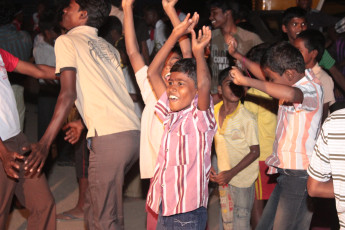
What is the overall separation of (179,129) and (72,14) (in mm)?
1492

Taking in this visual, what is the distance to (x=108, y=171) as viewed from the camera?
13.8 feet

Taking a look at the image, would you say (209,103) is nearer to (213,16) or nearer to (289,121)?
(289,121)

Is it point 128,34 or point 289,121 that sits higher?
point 128,34

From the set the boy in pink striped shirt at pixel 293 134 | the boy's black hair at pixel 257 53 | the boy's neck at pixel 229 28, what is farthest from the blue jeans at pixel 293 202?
the boy's neck at pixel 229 28

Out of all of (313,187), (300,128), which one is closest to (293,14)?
(300,128)

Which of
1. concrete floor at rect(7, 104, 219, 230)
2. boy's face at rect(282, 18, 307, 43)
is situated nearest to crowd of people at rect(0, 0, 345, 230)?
boy's face at rect(282, 18, 307, 43)

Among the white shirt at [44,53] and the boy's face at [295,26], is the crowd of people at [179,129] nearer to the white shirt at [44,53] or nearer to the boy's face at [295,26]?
the boy's face at [295,26]

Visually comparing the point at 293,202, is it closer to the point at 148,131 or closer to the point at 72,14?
the point at 148,131

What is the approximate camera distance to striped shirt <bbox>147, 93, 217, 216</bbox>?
352 centimetres

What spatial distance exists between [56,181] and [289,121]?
4204mm

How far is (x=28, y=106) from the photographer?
12320 mm

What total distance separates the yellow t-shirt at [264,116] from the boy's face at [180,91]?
145 cm

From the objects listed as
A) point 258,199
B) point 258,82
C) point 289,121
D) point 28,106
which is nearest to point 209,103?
point 258,82

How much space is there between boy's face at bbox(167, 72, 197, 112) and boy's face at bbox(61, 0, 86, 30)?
1.20 meters
